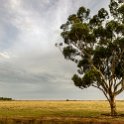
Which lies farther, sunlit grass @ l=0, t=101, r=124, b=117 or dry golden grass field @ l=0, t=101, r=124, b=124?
sunlit grass @ l=0, t=101, r=124, b=117

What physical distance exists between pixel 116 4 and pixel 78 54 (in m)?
10.3

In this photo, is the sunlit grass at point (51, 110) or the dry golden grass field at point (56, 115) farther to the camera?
the sunlit grass at point (51, 110)

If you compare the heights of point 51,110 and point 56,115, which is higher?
point 51,110

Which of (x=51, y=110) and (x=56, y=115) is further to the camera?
(x=51, y=110)

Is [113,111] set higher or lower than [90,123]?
higher

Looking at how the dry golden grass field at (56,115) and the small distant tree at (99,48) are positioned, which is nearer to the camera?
the dry golden grass field at (56,115)

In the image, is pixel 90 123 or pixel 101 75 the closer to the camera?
pixel 90 123

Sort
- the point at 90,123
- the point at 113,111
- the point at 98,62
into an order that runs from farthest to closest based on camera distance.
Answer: the point at 98,62, the point at 113,111, the point at 90,123

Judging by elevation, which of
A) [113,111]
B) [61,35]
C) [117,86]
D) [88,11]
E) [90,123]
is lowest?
[90,123]

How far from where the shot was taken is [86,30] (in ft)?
202

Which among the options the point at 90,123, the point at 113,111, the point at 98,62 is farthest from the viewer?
the point at 98,62

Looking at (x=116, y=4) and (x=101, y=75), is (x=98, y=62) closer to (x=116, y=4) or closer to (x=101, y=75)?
(x=101, y=75)

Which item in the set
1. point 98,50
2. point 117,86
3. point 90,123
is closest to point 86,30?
point 98,50

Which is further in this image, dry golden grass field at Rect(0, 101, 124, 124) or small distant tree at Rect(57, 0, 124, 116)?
small distant tree at Rect(57, 0, 124, 116)
